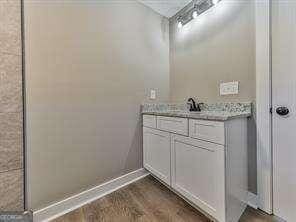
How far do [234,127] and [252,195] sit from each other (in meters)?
0.72

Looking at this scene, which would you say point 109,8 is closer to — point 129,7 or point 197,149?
point 129,7

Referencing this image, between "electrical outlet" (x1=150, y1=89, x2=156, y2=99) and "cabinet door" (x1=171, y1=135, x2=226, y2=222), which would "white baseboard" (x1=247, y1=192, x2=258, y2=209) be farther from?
"electrical outlet" (x1=150, y1=89, x2=156, y2=99)

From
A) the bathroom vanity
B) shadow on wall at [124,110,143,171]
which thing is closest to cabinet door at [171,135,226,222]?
the bathroom vanity

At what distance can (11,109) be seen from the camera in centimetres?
131

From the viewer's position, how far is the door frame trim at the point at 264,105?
1.47 metres

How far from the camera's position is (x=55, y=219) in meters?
1.46

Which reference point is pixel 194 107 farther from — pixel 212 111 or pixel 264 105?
pixel 264 105

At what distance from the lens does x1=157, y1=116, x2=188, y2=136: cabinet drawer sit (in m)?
1.56

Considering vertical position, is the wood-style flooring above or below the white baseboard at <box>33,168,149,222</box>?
below

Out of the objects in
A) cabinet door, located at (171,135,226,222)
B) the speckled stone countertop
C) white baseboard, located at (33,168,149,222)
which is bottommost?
white baseboard, located at (33,168,149,222)

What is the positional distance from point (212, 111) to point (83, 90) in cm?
134

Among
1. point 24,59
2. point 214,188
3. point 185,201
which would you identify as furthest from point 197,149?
point 24,59

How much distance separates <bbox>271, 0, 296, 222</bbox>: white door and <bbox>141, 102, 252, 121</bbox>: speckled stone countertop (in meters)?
0.25

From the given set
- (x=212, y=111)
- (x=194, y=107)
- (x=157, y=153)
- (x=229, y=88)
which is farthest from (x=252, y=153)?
(x=157, y=153)
